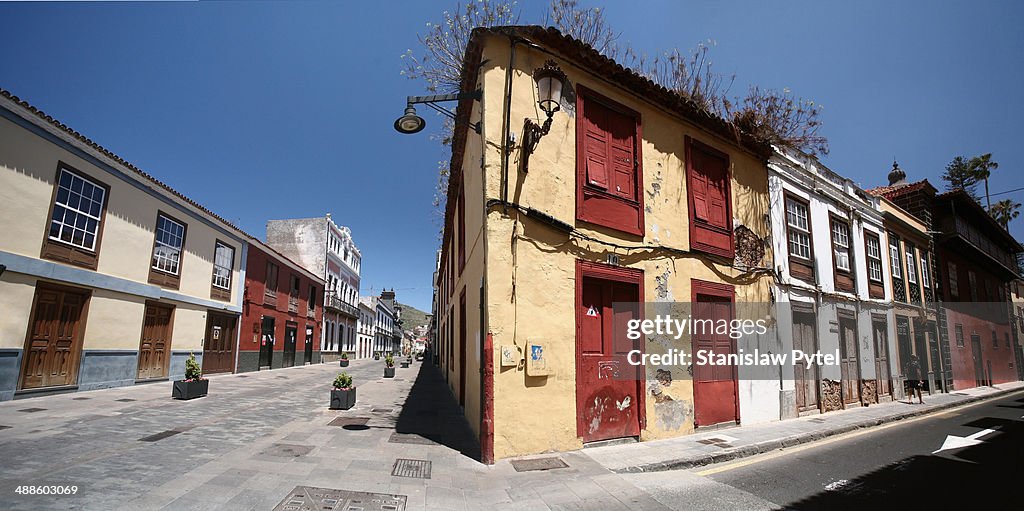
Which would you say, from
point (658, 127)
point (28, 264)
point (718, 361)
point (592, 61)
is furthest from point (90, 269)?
point (718, 361)

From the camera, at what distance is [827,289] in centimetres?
1198

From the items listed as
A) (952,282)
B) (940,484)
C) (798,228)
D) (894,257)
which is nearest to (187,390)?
(940,484)

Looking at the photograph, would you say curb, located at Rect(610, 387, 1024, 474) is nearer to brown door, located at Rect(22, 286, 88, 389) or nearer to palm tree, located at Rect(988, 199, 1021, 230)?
brown door, located at Rect(22, 286, 88, 389)

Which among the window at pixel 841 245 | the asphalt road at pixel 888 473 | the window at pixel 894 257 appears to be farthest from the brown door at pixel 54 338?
the window at pixel 894 257

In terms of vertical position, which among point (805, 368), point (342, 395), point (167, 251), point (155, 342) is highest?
point (167, 251)

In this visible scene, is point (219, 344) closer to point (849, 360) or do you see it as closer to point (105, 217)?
point (105, 217)

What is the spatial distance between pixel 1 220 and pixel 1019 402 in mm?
26800

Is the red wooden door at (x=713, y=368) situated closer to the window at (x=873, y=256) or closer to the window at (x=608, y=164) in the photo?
the window at (x=608, y=164)

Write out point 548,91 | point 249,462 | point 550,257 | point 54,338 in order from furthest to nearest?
point 54,338 → point 550,257 → point 548,91 → point 249,462

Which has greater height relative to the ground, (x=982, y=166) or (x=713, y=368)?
(x=982, y=166)

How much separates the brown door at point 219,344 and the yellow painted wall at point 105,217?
1555mm

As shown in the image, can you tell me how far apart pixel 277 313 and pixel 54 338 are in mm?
14115

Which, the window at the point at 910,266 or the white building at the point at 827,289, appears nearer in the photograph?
the white building at the point at 827,289

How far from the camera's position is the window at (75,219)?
10711 mm
